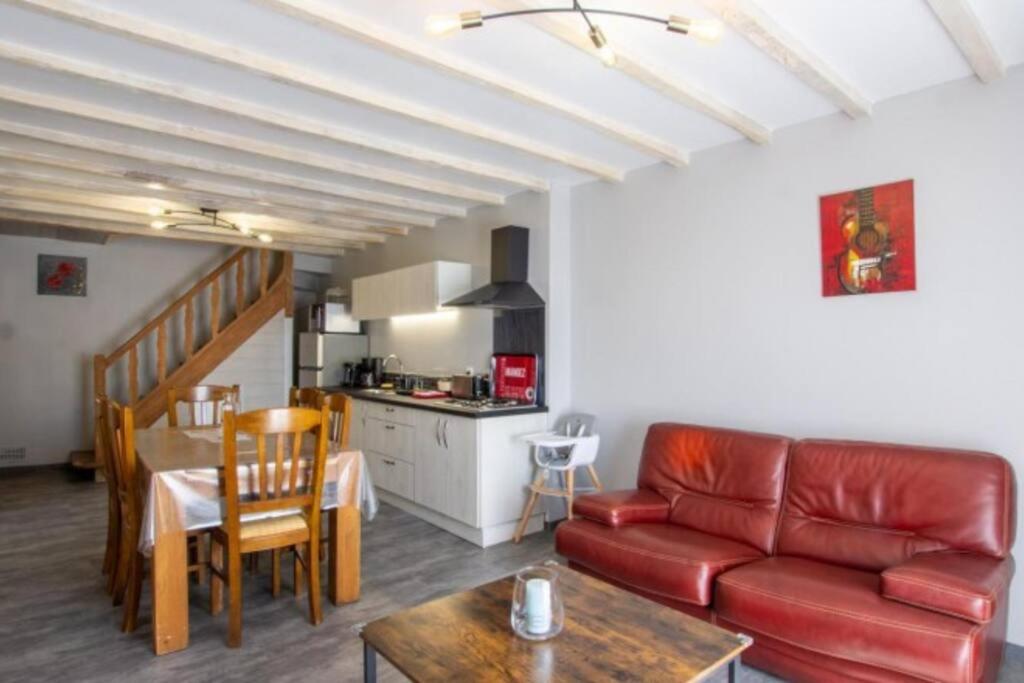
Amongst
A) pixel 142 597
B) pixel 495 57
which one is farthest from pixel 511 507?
pixel 495 57

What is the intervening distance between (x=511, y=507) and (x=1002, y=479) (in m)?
2.70

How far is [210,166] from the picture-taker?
12.6 feet

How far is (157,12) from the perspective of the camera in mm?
2199

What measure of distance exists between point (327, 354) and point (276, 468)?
3.85 meters

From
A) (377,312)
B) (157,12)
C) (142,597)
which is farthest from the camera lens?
(377,312)

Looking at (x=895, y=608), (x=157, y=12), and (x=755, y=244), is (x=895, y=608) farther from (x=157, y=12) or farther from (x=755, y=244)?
(x=157, y=12)

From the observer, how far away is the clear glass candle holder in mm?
1778

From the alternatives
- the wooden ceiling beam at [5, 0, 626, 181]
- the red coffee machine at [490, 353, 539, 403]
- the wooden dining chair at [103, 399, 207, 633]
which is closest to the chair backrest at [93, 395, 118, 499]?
the wooden dining chair at [103, 399, 207, 633]

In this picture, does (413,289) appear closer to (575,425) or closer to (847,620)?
(575,425)

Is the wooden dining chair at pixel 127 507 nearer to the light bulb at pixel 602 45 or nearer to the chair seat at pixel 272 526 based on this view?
the chair seat at pixel 272 526

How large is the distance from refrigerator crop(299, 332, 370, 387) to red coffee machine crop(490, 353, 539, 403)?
2.34 meters

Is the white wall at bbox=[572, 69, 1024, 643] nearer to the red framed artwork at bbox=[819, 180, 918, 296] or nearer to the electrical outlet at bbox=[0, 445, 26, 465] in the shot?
the red framed artwork at bbox=[819, 180, 918, 296]

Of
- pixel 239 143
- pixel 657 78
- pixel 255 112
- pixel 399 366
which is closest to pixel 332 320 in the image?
pixel 399 366

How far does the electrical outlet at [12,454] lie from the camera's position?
20.4 ft
